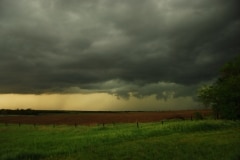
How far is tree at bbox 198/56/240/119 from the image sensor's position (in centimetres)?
6419

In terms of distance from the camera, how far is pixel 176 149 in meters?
26.7

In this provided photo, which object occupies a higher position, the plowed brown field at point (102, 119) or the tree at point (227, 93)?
the tree at point (227, 93)

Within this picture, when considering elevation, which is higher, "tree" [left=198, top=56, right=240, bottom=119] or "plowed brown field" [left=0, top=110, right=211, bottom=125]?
"tree" [left=198, top=56, right=240, bottom=119]

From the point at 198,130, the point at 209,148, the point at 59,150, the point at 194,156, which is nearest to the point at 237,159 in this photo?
the point at 194,156

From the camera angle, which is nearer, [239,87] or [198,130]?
[198,130]

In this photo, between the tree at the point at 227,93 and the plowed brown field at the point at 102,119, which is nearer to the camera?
the tree at the point at 227,93

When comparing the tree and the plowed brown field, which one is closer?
the tree

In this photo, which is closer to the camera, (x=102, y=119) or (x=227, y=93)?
(x=227, y=93)

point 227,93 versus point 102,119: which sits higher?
point 227,93

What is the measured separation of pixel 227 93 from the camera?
6575 centimetres

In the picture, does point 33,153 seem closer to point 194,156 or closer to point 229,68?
point 194,156

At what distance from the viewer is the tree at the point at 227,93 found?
64188 millimetres

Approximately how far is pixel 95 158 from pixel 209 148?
10041 millimetres

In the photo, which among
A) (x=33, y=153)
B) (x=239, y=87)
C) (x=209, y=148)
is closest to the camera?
(x=209, y=148)
